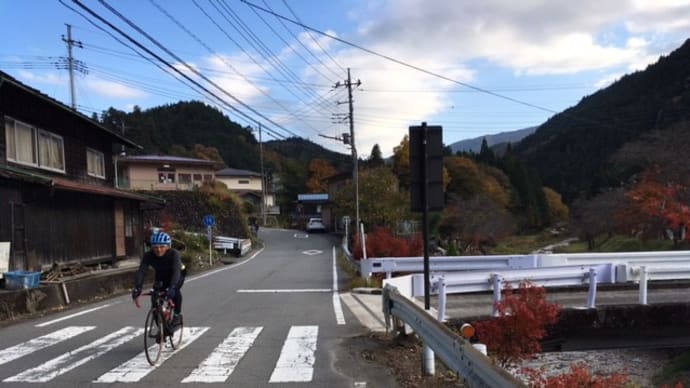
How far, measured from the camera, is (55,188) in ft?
57.9

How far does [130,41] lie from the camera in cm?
1060

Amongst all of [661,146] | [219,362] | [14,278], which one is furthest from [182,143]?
[219,362]

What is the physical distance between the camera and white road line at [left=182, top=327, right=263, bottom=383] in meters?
6.77

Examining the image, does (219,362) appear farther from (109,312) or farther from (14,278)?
(14,278)

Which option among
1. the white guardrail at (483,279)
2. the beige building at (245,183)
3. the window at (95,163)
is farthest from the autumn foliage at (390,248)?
the beige building at (245,183)

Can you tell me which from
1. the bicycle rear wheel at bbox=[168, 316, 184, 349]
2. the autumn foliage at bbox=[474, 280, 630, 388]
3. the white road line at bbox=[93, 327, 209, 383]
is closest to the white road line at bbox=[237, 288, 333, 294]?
the bicycle rear wheel at bbox=[168, 316, 184, 349]

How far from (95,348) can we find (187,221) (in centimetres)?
4403

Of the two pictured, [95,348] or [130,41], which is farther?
[130,41]

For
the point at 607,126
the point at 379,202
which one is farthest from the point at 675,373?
the point at 607,126

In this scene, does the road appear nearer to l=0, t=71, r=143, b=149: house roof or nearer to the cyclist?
the cyclist

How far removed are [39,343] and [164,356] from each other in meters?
2.64

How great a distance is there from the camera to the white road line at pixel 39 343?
8.17 meters

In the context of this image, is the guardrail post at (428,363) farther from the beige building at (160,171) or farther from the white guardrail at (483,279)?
the beige building at (160,171)

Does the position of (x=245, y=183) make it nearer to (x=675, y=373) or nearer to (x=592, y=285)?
(x=675, y=373)
